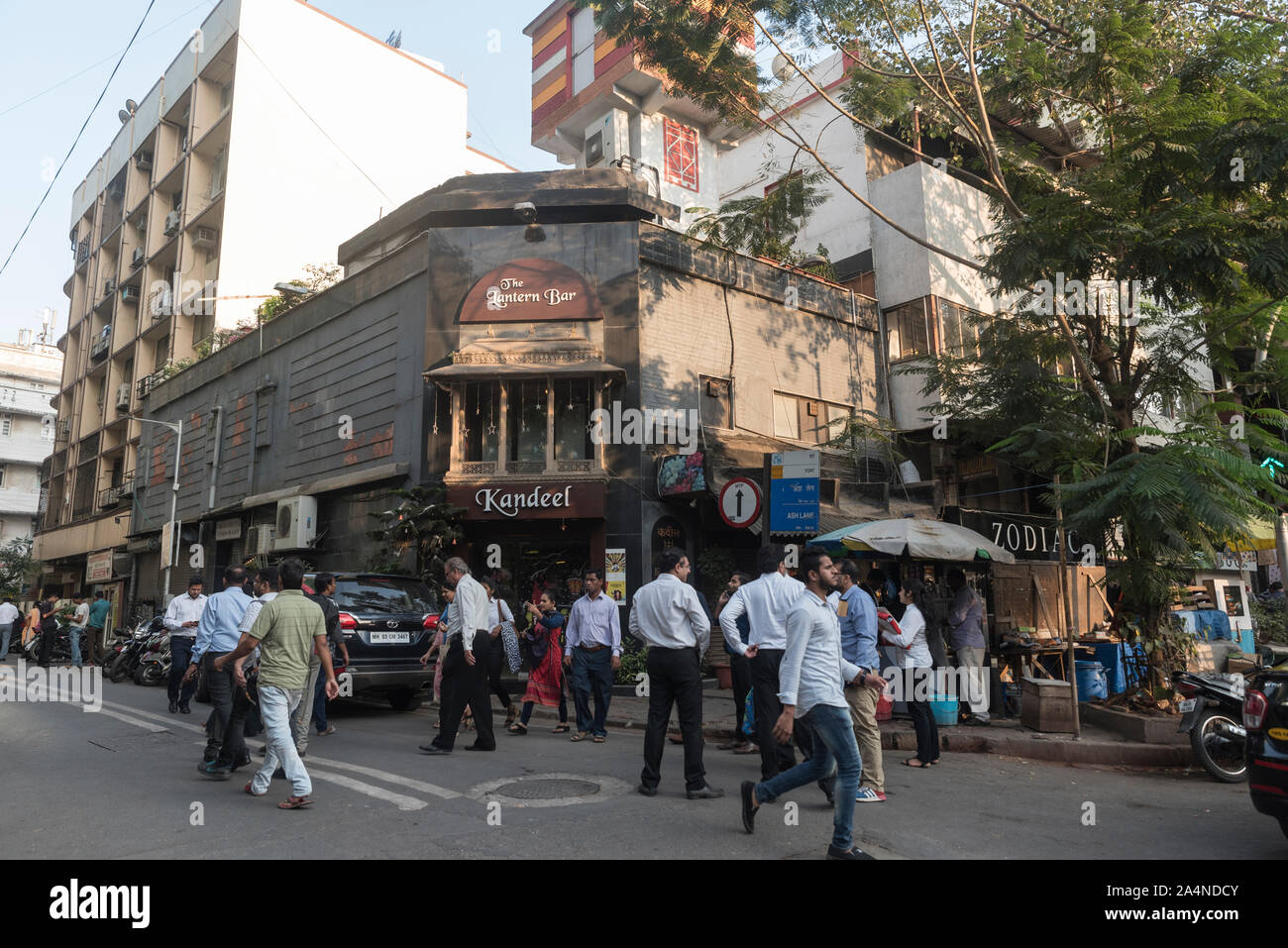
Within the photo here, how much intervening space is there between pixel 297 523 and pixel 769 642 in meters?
16.0

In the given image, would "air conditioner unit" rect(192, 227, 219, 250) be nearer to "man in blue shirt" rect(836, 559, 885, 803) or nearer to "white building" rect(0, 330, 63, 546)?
"white building" rect(0, 330, 63, 546)

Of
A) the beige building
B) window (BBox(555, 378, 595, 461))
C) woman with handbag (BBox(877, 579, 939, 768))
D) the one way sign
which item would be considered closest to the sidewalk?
woman with handbag (BBox(877, 579, 939, 768))

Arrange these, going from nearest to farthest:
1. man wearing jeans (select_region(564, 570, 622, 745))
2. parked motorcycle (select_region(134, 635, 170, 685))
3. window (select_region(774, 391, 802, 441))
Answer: man wearing jeans (select_region(564, 570, 622, 745)) < parked motorcycle (select_region(134, 635, 170, 685)) < window (select_region(774, 391, 802, 441))

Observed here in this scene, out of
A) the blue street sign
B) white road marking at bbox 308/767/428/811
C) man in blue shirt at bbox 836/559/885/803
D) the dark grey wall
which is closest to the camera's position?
white road marking at bbox 308/767/428/811

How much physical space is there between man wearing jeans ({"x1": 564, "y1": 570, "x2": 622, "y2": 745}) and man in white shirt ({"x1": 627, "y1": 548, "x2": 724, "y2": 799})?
7.43 ft

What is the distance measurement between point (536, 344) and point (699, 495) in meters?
4.52

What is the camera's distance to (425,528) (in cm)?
1547

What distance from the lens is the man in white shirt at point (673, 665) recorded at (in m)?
6.14

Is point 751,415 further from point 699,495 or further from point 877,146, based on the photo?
point 877,146

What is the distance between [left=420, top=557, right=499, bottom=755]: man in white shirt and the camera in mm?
7871

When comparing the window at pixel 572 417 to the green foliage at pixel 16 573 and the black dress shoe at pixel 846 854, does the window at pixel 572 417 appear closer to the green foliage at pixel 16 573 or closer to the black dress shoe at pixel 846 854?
the black dress shoe at pixel 846 854

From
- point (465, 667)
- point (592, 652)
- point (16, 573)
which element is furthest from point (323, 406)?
point (16, 573)

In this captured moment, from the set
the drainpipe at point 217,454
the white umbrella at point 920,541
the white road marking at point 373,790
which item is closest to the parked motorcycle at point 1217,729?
the white umbrella at point 920,541

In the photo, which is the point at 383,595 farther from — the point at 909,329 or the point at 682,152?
the point at 682,152
